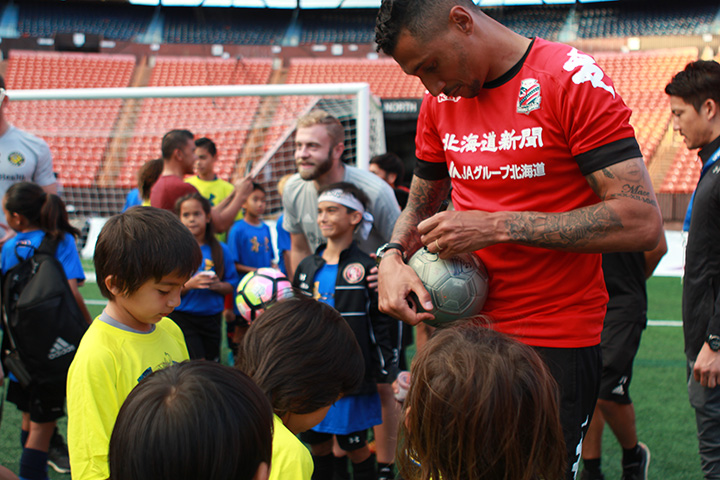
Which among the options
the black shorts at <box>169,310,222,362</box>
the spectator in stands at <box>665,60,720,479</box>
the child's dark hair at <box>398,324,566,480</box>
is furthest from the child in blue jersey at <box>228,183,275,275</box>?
the child's dark hair at <box>398,324,566,480</box>

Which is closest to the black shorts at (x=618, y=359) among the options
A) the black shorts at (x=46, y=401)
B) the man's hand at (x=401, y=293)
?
the man's hand at (x=401, y=293)

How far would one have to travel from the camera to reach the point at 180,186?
174 inches

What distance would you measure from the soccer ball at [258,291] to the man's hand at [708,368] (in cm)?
244

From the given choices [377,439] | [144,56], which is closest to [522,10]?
[144,56]

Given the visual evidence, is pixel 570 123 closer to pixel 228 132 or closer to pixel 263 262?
pixel 263 262

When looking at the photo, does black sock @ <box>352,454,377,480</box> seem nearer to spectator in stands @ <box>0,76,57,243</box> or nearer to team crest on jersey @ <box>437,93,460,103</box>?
team crest on jersey @ <box>437,93,460,103</box>

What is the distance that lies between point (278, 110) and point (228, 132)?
4.72ft

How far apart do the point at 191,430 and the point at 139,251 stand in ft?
3.52

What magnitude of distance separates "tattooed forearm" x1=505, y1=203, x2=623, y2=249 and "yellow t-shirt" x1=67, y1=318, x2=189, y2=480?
3.64ft

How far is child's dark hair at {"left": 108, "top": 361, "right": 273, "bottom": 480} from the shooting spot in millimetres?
972

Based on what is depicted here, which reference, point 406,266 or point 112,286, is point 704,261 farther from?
point 112,286

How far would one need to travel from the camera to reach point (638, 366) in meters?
5.59

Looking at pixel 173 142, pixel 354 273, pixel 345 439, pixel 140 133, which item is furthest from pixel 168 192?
pixel 140 133

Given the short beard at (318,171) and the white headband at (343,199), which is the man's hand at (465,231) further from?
the short beard at (318,171)
